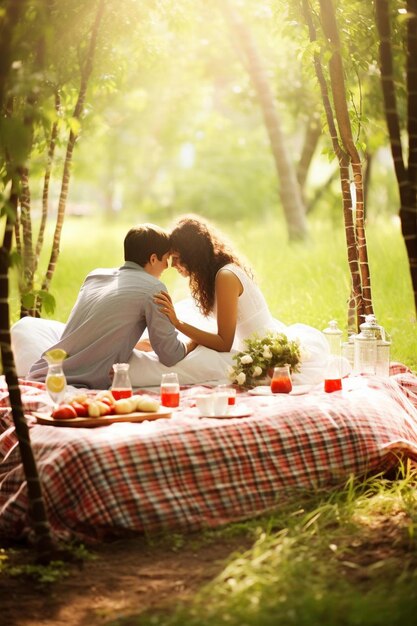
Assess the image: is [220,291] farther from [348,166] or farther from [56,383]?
[56,383]

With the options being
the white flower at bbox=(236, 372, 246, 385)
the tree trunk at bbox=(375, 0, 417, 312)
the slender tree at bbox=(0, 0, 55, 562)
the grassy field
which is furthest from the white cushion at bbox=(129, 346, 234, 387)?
the tree trunk at bbox=(375, 0, 417, 312)

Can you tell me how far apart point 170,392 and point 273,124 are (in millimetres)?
7390

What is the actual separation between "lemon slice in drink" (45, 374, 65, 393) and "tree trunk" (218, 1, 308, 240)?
7154 millimetres

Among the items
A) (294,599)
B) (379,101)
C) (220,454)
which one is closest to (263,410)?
(220,454)

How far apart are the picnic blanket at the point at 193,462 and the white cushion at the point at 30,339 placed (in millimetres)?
959

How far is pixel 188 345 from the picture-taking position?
5.49 metres

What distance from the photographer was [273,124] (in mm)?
11523

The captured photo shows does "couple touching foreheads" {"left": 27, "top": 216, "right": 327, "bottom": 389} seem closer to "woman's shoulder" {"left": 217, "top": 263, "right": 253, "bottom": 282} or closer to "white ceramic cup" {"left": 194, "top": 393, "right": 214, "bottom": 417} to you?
"woman's shoulder" {"left": 217, "top": 263, "right": 253, "bottom": 282}

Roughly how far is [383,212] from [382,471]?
→ 51.3 ft

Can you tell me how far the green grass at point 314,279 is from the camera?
7.80m

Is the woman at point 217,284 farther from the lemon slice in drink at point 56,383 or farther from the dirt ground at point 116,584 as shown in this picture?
the dirt ground at point 116,584

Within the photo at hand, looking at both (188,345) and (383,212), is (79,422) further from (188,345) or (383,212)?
(383,212)

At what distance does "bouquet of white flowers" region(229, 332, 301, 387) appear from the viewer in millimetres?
5152

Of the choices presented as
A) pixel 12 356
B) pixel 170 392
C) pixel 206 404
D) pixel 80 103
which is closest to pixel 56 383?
pixel 170 392
